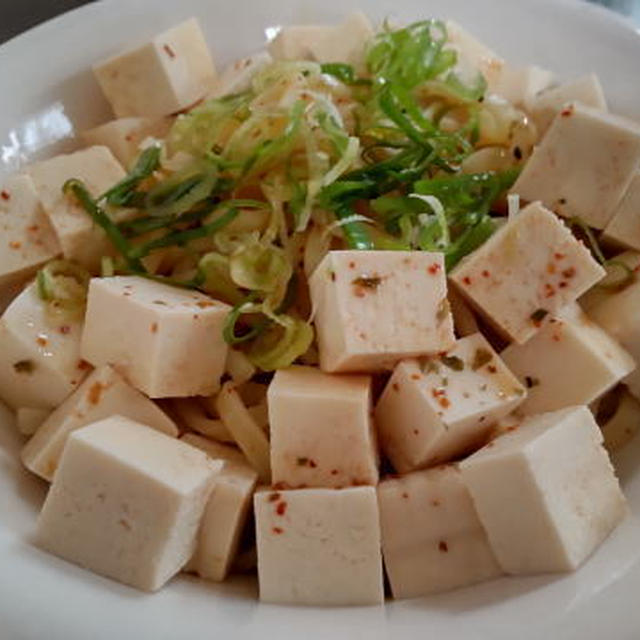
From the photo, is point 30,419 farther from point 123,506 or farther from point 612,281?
point 612,281

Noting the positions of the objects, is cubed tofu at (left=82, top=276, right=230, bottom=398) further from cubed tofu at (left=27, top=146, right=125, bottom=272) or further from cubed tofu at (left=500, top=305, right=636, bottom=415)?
cubed tofu at (left=500, top=305, right=636, bottom=415)

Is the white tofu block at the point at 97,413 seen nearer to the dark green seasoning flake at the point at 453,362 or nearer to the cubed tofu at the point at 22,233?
the cubed tofu at the point at 22,233

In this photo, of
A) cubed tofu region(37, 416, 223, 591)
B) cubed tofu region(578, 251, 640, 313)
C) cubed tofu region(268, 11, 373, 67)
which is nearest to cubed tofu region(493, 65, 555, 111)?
cubed tofu region(268, 11, 373, 67)

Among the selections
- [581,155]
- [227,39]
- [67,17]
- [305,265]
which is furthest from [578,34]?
[67,17]

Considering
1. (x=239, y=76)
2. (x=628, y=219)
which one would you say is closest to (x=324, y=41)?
(x=239, y=76)

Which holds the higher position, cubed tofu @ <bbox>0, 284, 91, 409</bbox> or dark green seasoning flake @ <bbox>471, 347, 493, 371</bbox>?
cubed tofu @ <bbox>0, 284, 91, 409</bbox>

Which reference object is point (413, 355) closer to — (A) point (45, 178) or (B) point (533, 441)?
(B) point (533, 441)
